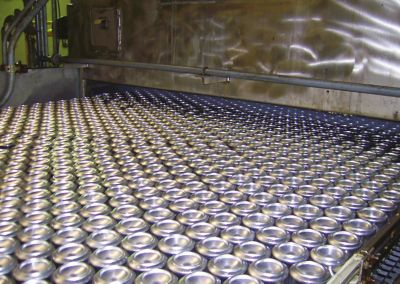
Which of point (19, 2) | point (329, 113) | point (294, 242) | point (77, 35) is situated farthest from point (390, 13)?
point (19, 2)

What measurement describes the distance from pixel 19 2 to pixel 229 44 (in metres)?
5.45

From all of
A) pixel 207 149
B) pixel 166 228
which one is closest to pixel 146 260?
pixel 166 228

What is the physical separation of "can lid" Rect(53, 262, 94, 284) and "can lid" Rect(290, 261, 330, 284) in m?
0.48

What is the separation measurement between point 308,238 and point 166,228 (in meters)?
0.40

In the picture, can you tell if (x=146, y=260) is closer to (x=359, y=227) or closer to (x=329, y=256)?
(x=329, y=256)

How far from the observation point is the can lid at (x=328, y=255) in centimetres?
109

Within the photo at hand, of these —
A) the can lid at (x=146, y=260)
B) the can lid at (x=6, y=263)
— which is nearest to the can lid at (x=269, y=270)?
the can lid at (x=146, y=260)

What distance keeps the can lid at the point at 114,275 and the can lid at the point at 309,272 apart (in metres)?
0.38

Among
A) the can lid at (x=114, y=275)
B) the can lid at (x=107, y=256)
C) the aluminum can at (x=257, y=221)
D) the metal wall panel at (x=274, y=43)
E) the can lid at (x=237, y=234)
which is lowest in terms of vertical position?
the can lid at (x=114, y=275)

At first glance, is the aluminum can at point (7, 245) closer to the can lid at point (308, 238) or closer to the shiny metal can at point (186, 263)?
the shiny metal can at point (186, 263)

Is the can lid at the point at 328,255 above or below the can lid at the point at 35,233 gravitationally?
below

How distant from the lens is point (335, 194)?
1565 mm

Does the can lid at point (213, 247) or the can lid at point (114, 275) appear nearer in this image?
the can lid at point (114, 275)

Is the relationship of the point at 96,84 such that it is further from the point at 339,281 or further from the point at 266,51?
the point at 339,281
